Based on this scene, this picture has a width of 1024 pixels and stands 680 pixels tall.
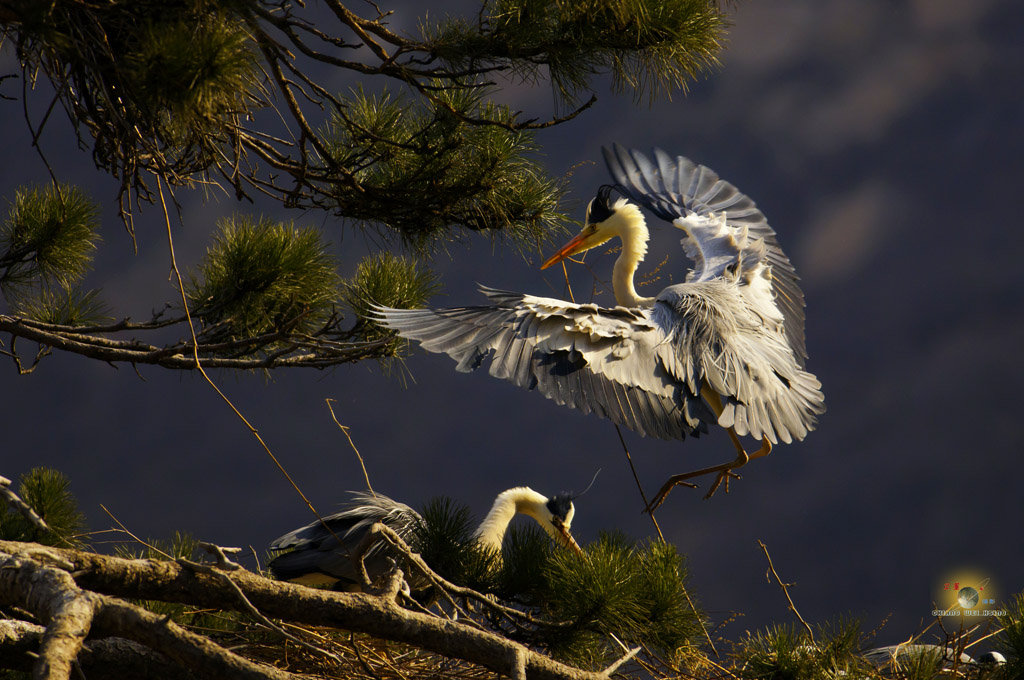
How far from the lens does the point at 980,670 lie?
5.49 ft

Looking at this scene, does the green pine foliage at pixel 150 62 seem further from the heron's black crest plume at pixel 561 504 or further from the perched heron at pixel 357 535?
the heron's black crest plume at pixel 561 504

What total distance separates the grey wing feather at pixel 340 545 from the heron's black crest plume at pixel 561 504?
1.26 feet

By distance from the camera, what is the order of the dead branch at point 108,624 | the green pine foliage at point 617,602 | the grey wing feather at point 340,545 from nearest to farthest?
the dead branch at point 108,624 < the green pine foliage at point 617,602 < the grey wing feather at point 340,545

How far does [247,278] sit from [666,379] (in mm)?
1174

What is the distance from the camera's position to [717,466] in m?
2.40

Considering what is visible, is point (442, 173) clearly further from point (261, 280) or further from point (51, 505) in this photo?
point (51, 505)

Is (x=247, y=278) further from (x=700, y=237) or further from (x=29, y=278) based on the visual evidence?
(x=700, y=237)

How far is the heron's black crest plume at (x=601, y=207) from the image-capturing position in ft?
9.98

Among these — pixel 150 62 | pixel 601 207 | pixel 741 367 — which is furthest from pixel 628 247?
pixel 150 62

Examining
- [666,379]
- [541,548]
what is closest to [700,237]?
[666,379]

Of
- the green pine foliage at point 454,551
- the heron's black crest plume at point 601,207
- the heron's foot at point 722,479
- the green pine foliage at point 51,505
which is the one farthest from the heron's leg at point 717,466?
the green pine foliage at point 51,505

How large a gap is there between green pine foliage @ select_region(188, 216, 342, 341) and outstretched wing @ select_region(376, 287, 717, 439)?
531mm

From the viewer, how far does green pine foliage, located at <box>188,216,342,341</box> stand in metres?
2.54

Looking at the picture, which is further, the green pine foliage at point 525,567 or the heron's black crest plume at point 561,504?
the heron's black crest plume at point 561,504
